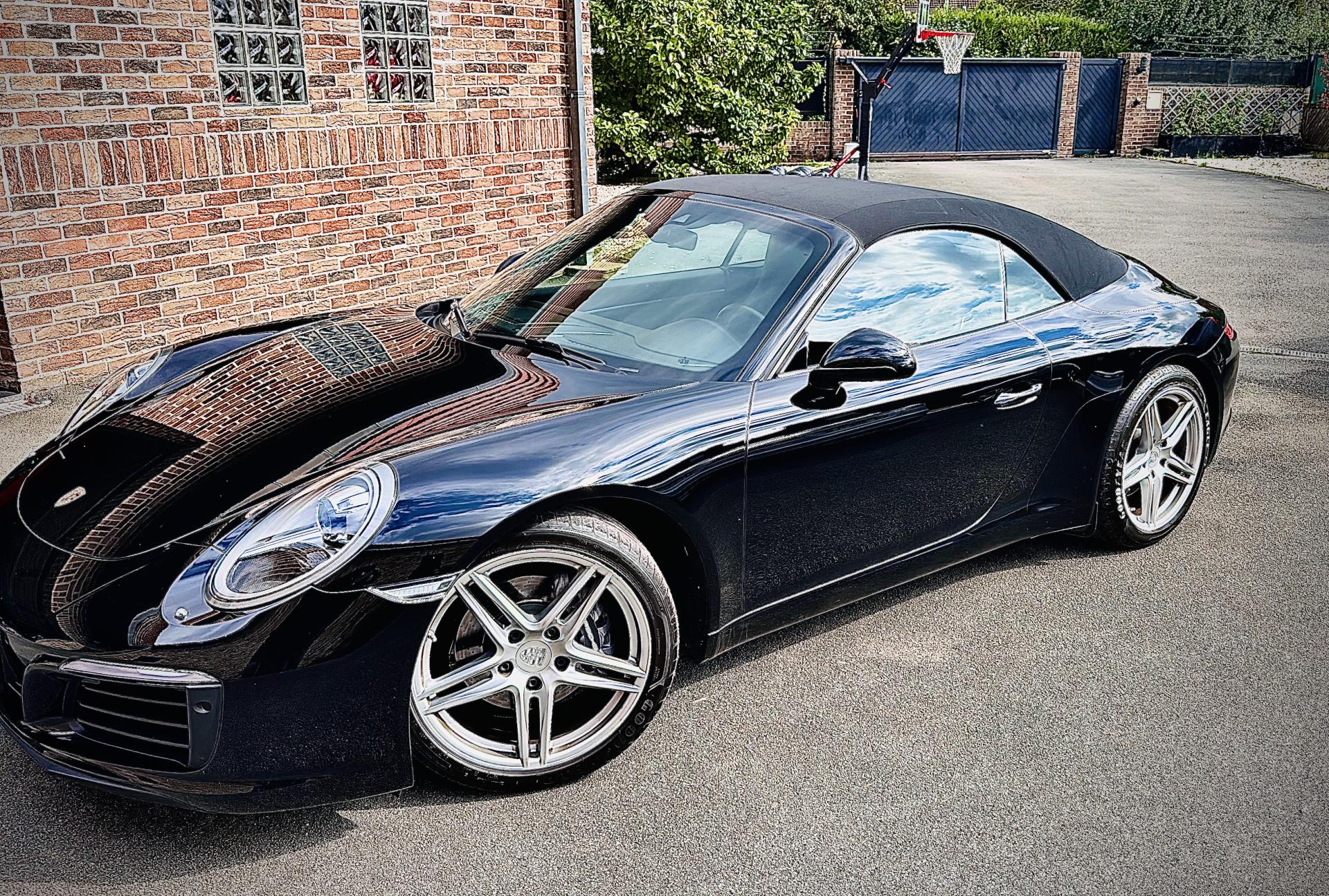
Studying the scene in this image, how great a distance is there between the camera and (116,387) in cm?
365

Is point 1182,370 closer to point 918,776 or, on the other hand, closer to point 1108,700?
point 1108,700

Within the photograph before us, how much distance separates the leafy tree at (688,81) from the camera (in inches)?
534

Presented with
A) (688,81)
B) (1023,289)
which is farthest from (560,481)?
(688,81)

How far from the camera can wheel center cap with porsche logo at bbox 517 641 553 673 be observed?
277 cm

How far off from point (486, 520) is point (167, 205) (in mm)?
5208

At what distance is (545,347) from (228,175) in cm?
467

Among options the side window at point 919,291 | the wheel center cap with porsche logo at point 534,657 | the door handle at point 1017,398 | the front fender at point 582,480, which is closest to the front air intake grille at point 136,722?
the front fender at point 582,480

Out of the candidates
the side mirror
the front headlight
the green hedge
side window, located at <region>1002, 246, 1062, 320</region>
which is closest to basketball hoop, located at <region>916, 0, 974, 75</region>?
the green hedge

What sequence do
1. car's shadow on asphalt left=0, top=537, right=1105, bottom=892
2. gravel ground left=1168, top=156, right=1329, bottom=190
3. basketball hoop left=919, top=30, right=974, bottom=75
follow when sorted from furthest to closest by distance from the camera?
basketball hoop left=919, top=30, right=974, bottom=75 → gravel ground left=1168, top=156, right=1329, bottom=190 → car's shadow on asphalt left=0, top=537, right=1105, bottom=892

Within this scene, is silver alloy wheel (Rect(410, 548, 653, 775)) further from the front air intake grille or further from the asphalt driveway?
the front air intake grille

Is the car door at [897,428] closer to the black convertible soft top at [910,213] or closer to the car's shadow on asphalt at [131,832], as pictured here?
the black convertible soft top at [910,213]

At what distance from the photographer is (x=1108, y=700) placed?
11.0ft

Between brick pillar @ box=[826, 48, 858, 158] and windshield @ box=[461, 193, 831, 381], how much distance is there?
68.2ft

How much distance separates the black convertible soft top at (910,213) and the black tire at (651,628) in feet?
4.40
